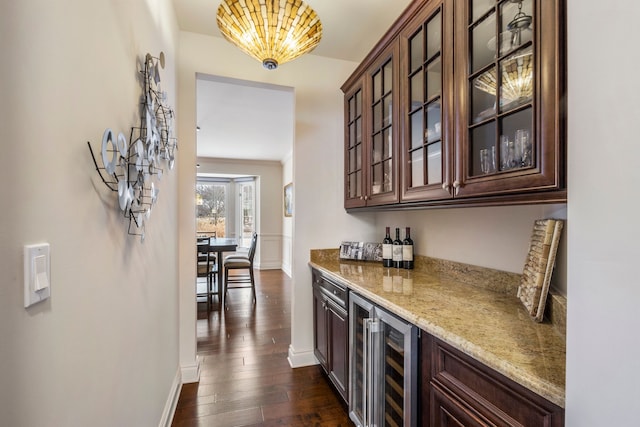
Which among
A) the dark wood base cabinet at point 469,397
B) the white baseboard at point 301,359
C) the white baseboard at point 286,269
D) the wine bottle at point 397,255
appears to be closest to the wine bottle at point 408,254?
the wine bottle at point 397,255

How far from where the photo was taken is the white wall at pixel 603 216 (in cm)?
50

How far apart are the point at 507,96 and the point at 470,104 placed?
0.18 meters

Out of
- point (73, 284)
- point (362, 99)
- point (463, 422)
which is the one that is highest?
point (362, 99)

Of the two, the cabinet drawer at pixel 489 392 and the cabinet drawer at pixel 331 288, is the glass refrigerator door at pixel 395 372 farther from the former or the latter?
the cabinet drawer at pixel 331 288

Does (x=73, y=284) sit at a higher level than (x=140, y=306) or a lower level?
higher

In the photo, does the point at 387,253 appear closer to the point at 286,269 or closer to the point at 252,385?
the point at 252,385

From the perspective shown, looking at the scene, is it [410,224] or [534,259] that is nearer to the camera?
[534,259]

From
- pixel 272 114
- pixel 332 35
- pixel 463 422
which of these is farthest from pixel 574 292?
pixel 272 114

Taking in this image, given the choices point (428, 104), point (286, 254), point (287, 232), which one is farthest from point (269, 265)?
point (428, 104)

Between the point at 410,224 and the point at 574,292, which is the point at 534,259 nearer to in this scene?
the point at 574,292

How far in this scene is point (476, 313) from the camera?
1203 millimetres

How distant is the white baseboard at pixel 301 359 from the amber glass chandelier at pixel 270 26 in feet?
7.29

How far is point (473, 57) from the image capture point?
4.19 ft

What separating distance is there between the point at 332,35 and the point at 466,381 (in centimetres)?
241
